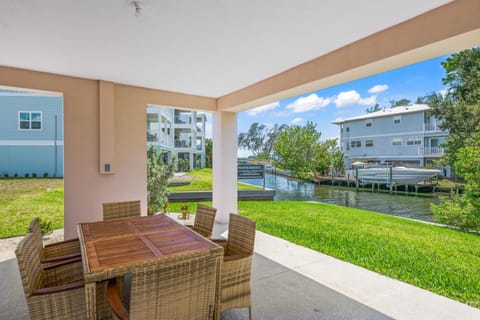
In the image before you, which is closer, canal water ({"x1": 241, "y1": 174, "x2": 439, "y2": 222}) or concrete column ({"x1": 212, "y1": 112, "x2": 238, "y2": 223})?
concrete column ({"x1": 212, "y1": 112, "x2": 238, "y2": 223})

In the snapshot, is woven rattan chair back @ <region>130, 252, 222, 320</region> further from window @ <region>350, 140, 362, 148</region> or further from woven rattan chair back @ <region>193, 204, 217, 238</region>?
window @ <region>350, 140, 362, 148</region>

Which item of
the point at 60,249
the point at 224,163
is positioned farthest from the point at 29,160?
the point at 60,249

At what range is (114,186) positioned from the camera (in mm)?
4301

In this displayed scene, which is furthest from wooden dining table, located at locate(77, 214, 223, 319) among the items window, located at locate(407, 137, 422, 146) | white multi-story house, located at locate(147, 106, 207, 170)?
window, located at locate(407, 137, 422, 146)

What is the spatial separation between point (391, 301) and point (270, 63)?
3.10 meters

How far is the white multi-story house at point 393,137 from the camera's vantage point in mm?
11570

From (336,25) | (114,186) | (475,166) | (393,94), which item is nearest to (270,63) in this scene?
(336,25)

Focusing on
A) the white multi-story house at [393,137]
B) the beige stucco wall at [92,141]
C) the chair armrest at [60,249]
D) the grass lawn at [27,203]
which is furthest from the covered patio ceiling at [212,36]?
the white multi-story house at [393,137]

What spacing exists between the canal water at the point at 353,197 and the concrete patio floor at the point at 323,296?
640 centimetres

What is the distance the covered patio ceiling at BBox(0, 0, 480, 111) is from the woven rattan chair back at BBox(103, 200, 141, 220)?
190 centimetres

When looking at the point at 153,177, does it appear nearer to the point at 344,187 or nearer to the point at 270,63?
the point at 270,63

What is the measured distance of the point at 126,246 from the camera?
200 cm

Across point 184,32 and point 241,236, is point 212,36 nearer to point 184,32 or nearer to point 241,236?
point 184,32

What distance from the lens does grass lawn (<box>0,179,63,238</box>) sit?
5.73 m
